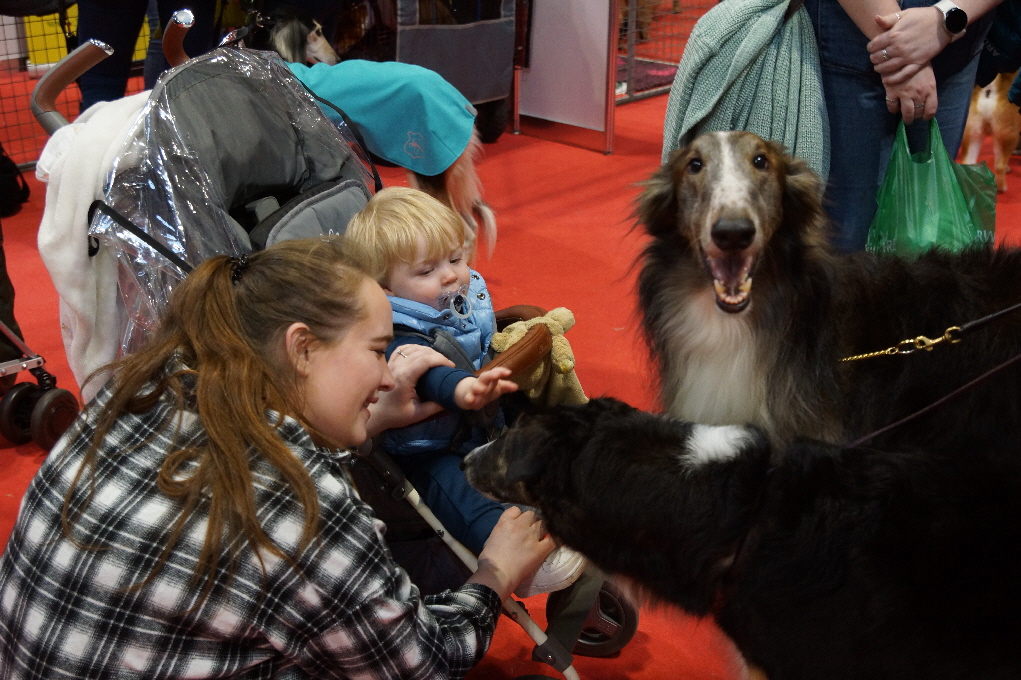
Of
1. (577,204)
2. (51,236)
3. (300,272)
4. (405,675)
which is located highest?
(300,272)

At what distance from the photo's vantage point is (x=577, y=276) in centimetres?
418

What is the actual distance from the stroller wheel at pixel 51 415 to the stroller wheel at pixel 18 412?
0.06m

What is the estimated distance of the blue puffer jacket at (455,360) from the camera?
6.26 feet

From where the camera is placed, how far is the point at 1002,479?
1.44 meters

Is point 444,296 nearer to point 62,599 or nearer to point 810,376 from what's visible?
point 810,376

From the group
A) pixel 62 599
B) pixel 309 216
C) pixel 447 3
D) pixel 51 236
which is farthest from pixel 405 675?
pixel 447 3

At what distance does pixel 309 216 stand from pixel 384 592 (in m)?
1.18

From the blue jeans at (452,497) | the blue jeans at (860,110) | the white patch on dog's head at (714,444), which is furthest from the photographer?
the blue jeans at (860,110)

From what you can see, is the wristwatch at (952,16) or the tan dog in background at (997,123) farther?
the tan dog in background at (997,123)

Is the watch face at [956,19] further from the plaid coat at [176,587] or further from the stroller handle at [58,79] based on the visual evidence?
the stroller handle at [58,79]

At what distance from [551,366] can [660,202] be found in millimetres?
461

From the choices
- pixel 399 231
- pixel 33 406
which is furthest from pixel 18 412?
pixel 399 231

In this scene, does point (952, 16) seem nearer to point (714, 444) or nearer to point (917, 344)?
point (917, 344)

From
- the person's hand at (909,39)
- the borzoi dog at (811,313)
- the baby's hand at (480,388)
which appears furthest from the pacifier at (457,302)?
the person's hand at (909,39)
